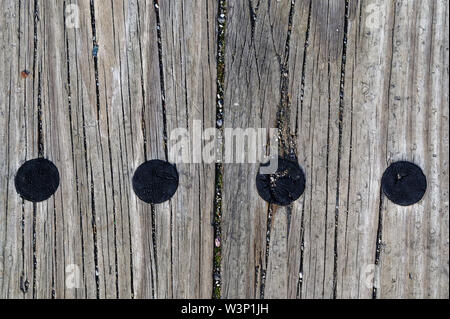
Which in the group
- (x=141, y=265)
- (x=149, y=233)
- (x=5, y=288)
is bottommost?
(x=5, y=288)

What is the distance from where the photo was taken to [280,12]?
7.52 ft

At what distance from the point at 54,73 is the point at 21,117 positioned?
1.01 ft

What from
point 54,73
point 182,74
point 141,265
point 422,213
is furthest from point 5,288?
point 422,213

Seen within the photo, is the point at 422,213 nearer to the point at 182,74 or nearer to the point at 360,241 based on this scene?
the point at 360,241

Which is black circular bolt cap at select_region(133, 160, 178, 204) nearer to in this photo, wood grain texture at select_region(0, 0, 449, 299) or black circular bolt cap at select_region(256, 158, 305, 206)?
wood grain texture at select_region(0, 0, 449, 299)

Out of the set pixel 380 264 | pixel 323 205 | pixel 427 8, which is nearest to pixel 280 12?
pixel 427 8

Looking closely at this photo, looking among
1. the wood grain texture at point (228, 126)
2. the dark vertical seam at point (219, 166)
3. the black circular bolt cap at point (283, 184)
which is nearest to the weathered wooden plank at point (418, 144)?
the wood grain texture at point (228, 126)

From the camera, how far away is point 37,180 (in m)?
2.32

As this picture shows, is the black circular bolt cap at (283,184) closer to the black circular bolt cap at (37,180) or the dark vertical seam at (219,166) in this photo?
the dark vertical seam at (219,166)

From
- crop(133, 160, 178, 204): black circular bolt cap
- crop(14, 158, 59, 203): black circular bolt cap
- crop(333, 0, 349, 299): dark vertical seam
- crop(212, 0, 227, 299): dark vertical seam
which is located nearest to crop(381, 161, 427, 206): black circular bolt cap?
crop(333, 0, 349, 299): dark vertical seam

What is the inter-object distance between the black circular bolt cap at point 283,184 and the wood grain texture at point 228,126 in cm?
5

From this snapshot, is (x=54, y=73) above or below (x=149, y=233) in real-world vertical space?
above

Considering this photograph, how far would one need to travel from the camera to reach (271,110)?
2.33 metres

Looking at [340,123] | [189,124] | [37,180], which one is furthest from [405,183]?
[37,180]
